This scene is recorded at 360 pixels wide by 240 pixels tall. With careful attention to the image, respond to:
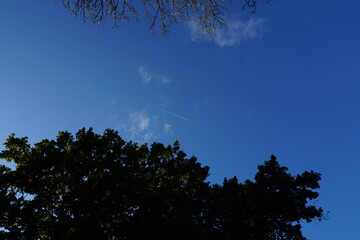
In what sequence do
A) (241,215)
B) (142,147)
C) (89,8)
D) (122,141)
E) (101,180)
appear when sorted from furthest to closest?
(142,147), (122,141), (241,215), (101,180), (89,8)

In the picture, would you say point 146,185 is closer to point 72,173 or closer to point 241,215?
point 72,173

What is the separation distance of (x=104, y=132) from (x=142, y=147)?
2.87m

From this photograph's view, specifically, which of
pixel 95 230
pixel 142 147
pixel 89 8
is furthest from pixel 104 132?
pixel 89 8

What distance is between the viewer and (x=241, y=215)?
49.8ft

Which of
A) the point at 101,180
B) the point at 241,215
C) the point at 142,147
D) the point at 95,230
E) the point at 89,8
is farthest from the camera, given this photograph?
the point at 142,147

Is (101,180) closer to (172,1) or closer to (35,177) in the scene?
(35,177)

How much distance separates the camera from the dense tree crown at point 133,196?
1220 centimetres

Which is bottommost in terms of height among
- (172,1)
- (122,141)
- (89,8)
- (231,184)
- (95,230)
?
(95,230)

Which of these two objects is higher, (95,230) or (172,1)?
(172,1)

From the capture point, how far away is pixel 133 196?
45.6 feet

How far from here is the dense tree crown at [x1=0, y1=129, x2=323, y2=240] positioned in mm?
12195

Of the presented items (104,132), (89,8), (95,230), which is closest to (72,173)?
(104,132)

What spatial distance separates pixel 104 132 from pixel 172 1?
41.2 ft

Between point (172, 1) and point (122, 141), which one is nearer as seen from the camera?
point (172, 1)
